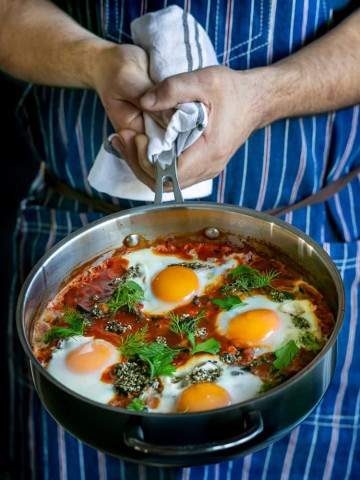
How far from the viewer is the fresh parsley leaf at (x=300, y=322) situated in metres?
1.17

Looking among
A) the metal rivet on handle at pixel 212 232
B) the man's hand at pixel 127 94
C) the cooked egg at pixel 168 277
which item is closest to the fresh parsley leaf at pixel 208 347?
the cooked egg at pixel 168 277

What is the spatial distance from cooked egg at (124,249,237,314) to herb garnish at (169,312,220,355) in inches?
1.4

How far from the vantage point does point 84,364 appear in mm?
1122

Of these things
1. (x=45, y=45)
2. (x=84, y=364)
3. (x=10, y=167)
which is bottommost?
(x=10, y=167)

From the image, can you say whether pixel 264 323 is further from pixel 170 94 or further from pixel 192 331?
pixel 170 94

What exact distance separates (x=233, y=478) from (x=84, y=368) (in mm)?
466

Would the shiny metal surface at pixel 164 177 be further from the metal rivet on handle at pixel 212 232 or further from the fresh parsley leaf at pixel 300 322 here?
the fresh parsley leaf at pixel 300 322

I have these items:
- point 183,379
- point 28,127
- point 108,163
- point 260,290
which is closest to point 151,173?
point 108,163

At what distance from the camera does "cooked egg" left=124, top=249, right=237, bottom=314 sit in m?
1.22

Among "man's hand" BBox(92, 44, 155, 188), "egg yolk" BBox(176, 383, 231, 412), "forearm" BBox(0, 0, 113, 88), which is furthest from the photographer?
"forearm" BBox(0, 0, 113, 88)

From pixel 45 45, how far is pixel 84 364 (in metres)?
0.75

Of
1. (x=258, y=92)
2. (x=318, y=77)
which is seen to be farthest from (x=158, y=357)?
(x=318, y=77)

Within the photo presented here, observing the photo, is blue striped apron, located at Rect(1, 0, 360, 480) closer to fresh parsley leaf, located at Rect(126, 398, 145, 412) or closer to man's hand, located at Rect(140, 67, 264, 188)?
man's hand, located at Rect(140, 67, 264, 188)

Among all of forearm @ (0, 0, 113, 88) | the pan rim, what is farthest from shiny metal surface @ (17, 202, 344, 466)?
forearm @ (0, 0, 113, 88)
